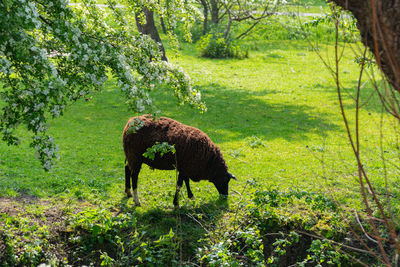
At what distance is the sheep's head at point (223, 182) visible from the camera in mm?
8781

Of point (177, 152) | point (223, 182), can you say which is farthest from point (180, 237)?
point (223, 182)

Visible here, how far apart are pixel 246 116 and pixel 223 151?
6.08 metres

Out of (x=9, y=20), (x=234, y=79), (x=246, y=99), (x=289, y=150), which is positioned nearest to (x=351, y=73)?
(x=234, y=79)

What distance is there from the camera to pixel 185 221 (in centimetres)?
802

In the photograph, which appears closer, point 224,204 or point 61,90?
point 61,90

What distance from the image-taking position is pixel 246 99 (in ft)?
62.1

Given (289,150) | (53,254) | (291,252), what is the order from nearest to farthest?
(53,254), (291,252), (289,150)

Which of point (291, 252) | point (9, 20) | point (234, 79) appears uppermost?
point (9, 20)

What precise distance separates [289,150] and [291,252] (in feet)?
17.9

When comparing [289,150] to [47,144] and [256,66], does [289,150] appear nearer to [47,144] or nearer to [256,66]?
[47,144]

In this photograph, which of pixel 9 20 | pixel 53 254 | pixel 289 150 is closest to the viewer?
pixel 9 20

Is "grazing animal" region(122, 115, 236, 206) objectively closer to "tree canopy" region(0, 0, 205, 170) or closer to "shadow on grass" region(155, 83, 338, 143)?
"tree canopy" region(0, 0, 205, 170)

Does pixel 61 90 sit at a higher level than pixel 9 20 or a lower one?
lower

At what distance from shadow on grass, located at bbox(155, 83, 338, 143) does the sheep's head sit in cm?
435
